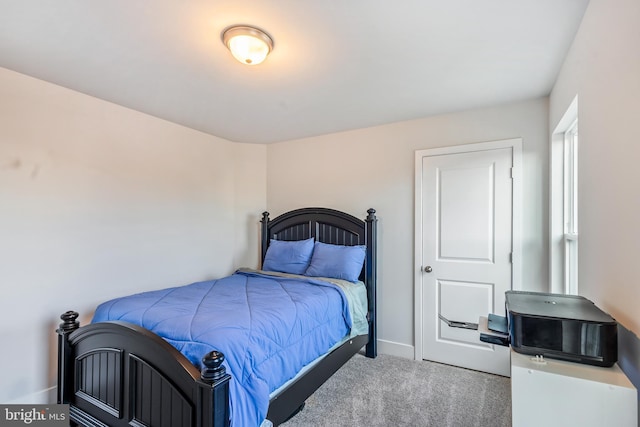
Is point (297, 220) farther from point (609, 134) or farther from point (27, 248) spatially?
point (609, 134)

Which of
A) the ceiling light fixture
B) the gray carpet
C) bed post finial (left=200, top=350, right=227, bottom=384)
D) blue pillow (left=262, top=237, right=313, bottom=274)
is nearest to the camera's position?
bed post finial (left=200, top=350, right=227, bottom=384)

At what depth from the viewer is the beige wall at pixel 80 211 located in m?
2.31

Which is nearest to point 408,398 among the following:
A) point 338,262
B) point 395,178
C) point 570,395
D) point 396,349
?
point 396,349

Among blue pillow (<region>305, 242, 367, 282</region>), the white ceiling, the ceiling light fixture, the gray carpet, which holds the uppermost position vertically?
the white ceiling

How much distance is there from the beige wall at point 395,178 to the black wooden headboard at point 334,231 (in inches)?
6.5

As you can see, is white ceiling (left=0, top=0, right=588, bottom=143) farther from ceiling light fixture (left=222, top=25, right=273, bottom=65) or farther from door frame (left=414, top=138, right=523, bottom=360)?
door frame (left=414, top=138, right=523, bottom=360)

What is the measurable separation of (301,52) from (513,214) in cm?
224

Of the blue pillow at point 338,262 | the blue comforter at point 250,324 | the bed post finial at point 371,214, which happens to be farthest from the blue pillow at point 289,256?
the bed post finial at point 371,214

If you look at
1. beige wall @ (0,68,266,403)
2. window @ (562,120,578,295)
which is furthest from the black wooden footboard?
window @ (562,120,578,295)

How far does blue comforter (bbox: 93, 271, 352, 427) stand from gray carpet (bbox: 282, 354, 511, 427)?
0.44m

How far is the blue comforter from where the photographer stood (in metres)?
1.63

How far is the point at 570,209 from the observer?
247 cm

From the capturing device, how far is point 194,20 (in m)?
1.68

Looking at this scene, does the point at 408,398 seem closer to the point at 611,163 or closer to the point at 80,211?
the point at 611,163
